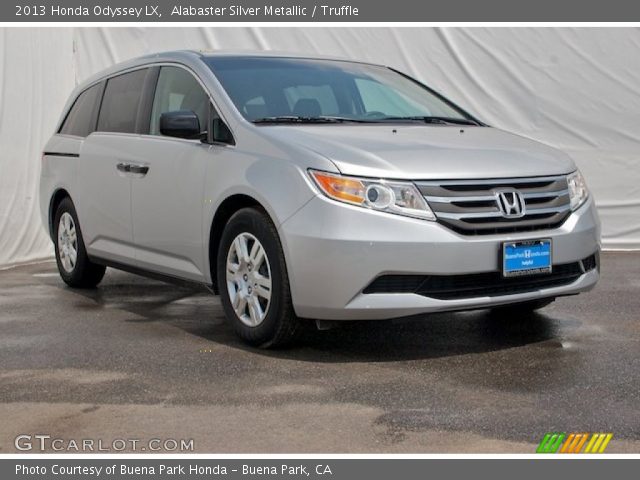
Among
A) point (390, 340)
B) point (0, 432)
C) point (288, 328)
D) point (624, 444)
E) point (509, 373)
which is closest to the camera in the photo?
point (624, 444)

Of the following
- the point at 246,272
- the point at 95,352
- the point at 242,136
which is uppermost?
the point at 242,136

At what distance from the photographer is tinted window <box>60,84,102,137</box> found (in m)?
7.47

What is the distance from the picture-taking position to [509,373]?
15.5ft

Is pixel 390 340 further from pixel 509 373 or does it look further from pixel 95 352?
pixel 95 352

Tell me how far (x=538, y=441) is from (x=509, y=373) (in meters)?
1.10

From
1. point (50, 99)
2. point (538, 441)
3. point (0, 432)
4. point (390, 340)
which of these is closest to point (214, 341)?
point (390, 340)

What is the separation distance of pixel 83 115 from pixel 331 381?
3.91 metres

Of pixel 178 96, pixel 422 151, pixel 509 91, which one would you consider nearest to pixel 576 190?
pixel 422 151

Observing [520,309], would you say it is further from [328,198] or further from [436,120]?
[328,198]

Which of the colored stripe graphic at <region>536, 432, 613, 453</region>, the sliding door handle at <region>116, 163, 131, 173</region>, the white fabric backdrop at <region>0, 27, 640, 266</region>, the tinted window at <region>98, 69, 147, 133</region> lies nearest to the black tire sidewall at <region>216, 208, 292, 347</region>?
the sliding door handle at <region>116, 163, 131, 173</region>

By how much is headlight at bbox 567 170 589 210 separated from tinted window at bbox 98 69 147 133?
9.50ft

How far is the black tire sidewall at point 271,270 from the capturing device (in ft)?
16.4

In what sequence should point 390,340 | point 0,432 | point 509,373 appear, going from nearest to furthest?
point 0,432 → point 509,373 → point 390,340

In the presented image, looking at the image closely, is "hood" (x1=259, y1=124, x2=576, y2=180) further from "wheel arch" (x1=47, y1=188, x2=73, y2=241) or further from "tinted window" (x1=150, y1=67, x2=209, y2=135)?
"wheel arch" (x1=47, y1=188, x2=73, y2=241)
